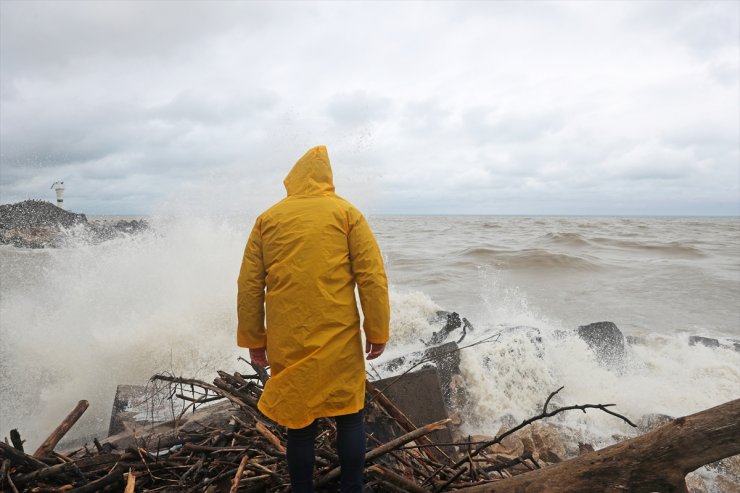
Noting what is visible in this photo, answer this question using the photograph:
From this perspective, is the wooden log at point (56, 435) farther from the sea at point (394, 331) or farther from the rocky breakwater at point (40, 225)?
the rocky breakwater at point (40, 225)

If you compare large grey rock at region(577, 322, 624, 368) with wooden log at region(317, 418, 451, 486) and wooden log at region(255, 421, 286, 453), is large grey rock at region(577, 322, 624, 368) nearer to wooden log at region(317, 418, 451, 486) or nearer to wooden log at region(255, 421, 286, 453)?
wooden log at region(317, 418, 451, 486)

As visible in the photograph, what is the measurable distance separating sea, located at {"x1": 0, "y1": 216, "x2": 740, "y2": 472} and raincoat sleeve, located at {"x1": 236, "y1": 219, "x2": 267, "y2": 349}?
3255 mm

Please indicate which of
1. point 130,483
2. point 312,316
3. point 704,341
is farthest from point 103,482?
point 704,341

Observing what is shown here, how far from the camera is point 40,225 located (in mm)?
23656

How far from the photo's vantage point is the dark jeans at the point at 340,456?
232cm

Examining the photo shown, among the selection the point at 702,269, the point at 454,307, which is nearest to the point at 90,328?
the point at 454,307

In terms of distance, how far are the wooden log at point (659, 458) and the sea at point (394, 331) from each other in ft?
13.0

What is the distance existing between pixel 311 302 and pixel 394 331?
595 centimetres

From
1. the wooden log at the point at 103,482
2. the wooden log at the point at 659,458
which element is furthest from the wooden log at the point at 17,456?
the wooden log at the point at 659,458

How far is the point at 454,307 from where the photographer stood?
37.0 feet

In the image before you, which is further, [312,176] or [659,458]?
[312,176]

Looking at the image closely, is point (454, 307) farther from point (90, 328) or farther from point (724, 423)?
point (724, 423)

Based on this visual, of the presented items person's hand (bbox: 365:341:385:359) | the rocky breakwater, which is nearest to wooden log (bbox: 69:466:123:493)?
person's hand (bbox: 365:341:385:359)

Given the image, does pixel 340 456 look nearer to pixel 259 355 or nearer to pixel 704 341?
pixel 259 355
